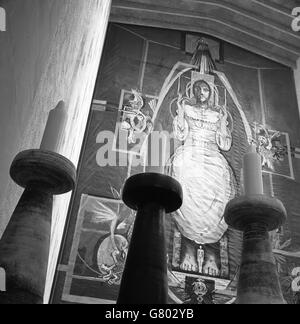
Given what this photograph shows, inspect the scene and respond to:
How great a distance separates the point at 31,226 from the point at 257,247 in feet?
0.95

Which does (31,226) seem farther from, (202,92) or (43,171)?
(202,92)

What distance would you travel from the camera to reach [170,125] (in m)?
5.49

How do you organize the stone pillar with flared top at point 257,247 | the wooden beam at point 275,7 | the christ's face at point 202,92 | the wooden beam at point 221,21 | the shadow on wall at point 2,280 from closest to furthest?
the shadow on wall at point 2,280
the stone pillar with flared top at point 257,247
the christ's face at point 202,92
the wooden beam at point 275,7
the wooden beam at point 221,21

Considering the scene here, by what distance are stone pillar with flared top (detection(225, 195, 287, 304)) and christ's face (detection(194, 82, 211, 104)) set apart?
5.46 meters

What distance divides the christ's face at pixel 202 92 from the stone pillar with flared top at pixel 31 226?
5.59 m

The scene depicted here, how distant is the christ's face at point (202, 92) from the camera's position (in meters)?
5.92

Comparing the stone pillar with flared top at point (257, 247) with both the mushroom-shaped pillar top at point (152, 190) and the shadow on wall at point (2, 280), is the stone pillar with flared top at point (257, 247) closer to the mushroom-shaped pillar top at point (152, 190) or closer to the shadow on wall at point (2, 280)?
the mushroom-shaped pillar top at point (152, 190)

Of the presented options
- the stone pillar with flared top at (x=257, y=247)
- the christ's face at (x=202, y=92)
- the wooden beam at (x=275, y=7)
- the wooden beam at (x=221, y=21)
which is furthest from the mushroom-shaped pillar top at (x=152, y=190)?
the wooden beam at (x=275, y=7)

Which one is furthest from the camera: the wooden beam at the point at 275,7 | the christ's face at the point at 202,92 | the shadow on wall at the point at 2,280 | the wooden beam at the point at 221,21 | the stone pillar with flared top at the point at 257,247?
the wooden beam at the point at 221,21

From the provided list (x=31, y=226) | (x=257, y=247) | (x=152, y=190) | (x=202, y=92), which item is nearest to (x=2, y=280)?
(x=31, y=226)

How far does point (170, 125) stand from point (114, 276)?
2.26m

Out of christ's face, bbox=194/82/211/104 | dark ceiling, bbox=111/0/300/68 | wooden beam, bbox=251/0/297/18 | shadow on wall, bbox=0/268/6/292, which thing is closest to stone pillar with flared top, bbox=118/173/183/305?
shadow on wall, bbox=0/268/6/292

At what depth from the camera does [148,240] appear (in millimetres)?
419

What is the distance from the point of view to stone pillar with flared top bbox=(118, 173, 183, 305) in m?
0.38
